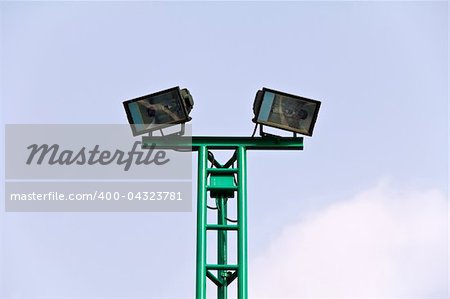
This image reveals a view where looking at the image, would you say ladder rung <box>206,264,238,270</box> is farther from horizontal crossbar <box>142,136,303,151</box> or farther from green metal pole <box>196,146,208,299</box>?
horizontal crossbar <box>142,136,303,151</box>

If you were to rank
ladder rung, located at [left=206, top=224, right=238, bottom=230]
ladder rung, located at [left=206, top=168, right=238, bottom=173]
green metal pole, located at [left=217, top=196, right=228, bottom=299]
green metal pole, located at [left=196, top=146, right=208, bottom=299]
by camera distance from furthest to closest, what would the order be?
1. ladder rung, located at [left=206, top=168, right=238, bottom=173]
2. ladder rung, located at [left=206, top=224, right=238, bottom=230]
3. green metal pole, located at [left=217, top=196, right=228, bottom=299]
4. green metal pole, located at [left=196, top=146, right=208, bottom=299]

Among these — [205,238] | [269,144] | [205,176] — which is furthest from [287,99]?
[205,238]

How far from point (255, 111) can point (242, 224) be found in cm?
84

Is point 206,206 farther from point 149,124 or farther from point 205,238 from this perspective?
point 149,124

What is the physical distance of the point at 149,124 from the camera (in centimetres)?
595

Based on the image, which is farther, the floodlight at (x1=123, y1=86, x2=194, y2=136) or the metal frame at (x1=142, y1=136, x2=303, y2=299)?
the floodlight at (x1=123, y1=86, x2=194, y2=136)

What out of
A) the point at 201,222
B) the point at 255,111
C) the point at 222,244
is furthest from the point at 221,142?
the point at 222,244

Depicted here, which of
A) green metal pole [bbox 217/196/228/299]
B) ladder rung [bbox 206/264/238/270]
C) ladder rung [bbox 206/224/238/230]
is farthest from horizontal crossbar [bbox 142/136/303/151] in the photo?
ladder rung [bbox 206/264/238/270]

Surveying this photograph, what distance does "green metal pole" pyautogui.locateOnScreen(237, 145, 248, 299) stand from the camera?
17.9 ft

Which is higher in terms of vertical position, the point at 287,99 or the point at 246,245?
the point at 287,99

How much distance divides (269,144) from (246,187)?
40cm

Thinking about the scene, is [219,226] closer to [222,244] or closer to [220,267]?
[222,244]

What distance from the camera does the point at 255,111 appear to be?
Answer: 5926 mm

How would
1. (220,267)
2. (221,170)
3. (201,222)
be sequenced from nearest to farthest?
(220,267)
(201,222)
(221,170)
